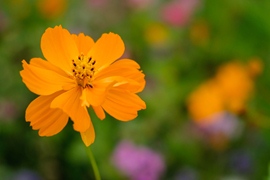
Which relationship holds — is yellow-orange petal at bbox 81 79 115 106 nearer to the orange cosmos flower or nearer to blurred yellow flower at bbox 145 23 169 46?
the orange cosmos flower

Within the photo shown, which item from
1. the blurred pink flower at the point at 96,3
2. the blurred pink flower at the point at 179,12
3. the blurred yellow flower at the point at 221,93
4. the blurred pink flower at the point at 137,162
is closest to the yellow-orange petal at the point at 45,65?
the blurred pink flower at the point at 137,162

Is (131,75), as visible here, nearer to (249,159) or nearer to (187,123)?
(249,159)

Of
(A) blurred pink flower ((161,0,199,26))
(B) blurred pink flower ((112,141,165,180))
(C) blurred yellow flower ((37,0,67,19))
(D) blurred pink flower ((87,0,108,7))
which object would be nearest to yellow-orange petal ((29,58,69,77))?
(B) blurred pink flower ((112,141,165,180))

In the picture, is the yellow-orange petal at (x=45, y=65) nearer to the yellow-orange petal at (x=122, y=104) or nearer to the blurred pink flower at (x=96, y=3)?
the yellow-orange petal at (x=122, y=104)

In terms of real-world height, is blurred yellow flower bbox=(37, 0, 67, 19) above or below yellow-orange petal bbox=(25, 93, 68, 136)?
above

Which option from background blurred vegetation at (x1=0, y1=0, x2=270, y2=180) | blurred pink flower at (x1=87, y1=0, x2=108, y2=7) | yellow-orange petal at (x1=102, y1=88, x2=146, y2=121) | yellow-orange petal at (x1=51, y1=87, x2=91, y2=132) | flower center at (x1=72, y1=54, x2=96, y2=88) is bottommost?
yellow-orange petal at (x1=51, y1=87, x2=91, y2=132)

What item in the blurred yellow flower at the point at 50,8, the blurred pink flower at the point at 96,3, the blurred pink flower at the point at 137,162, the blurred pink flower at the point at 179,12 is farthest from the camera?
the blurred pink flower at the point at 96,3
